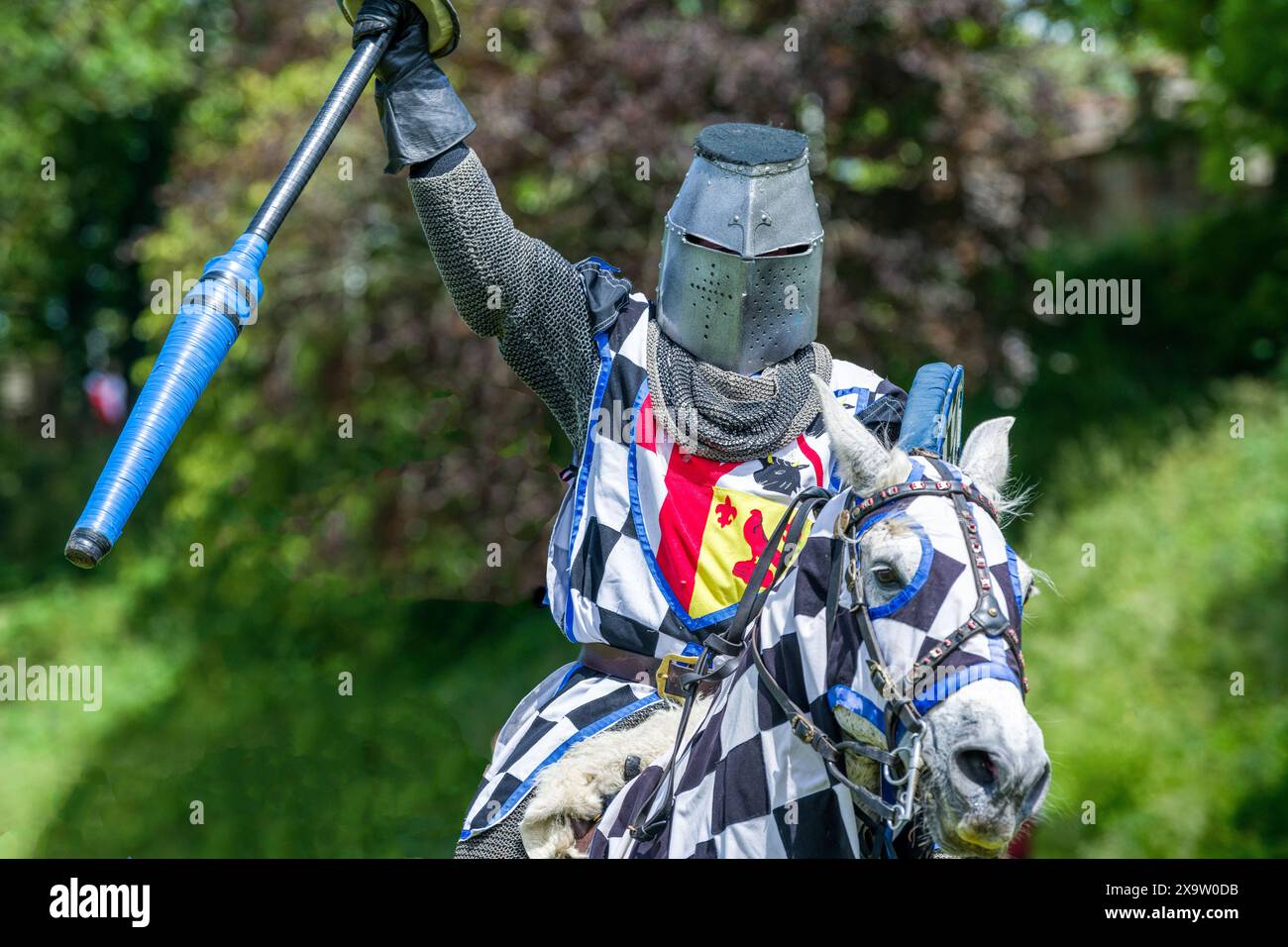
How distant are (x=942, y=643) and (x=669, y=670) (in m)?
0.99

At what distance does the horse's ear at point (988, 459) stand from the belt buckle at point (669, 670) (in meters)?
0.84

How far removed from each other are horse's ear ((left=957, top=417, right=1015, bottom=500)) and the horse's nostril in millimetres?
Result: 512

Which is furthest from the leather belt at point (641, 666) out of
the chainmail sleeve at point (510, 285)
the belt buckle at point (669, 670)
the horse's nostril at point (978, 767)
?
the horse's nostril at point (978, 767)

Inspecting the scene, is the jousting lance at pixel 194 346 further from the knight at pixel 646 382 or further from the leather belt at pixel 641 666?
the leather belt at pixel 641 666

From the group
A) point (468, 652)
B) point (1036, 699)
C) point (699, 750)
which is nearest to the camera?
point (699, 750)

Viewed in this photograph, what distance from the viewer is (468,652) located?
10367 mm

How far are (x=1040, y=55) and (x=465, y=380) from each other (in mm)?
4413

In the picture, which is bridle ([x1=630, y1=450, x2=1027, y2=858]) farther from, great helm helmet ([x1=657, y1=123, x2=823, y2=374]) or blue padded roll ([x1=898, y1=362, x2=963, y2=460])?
great helm helmet ([x1=657, y1=123, x2=823, y2=374])

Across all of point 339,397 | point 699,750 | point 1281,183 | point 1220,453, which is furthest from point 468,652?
point 699,750

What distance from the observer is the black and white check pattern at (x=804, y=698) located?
2.31 meters

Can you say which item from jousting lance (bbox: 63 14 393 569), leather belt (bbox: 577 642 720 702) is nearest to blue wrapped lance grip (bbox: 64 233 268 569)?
jousting lance (bbox: 63 14 393 569)

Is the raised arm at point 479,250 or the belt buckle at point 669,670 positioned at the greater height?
the raised arm at point 479,250
